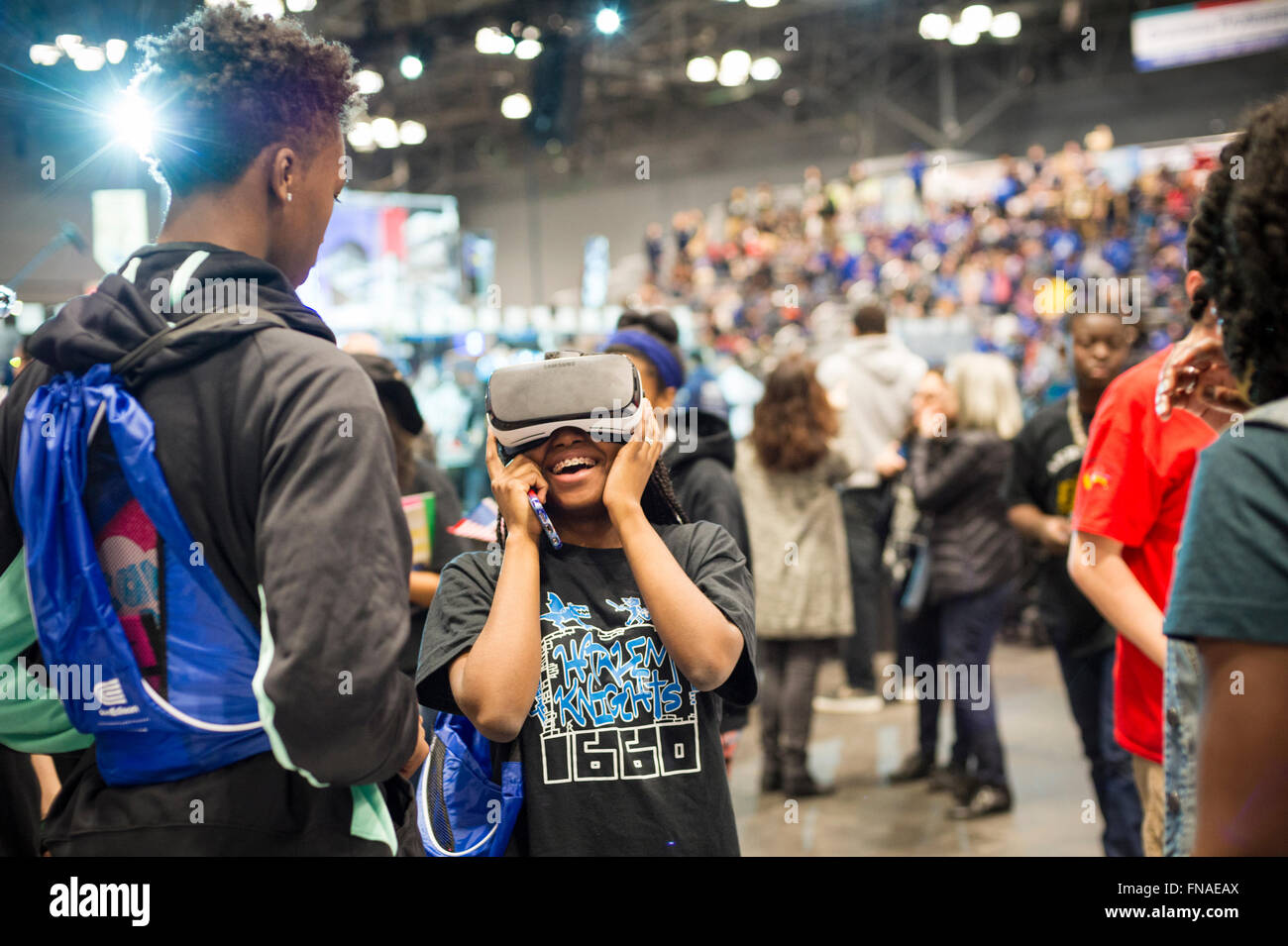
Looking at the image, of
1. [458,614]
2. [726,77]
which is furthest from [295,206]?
[726,77]

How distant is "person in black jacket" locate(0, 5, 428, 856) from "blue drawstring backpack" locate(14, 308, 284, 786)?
2 centimetres

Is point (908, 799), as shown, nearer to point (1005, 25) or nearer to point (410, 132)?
point (1005, 25)

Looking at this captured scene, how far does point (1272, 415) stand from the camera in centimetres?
100

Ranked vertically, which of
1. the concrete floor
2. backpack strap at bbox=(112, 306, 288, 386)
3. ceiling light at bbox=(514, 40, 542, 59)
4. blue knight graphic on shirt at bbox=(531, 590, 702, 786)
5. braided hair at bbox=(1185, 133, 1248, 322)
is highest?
ceiling light at bbox=(514, 40, 542, 59)

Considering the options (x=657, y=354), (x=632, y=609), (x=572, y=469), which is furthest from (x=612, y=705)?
(x=657, y=354)

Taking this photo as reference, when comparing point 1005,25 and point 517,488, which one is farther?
point 1005,25

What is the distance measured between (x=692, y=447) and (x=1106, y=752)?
1493 mm

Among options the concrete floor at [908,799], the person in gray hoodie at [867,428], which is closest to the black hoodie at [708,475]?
the concrete floor at [908,799]

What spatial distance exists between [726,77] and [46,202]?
14.8 m

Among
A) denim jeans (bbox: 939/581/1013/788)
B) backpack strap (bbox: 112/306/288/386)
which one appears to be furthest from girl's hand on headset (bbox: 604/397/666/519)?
denim jeans (bbox: 939/581/1013/788)

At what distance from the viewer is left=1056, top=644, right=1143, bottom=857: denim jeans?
9.97ft

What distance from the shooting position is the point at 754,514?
4805mm

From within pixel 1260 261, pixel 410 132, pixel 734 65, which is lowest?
pixel 1260 261

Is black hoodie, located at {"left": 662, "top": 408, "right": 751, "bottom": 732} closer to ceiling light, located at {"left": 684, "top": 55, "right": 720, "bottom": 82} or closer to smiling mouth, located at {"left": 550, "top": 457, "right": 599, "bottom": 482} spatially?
smiling mouth, located at {"left": 550, "top": 457, "right": 599, "bottom": 482}
